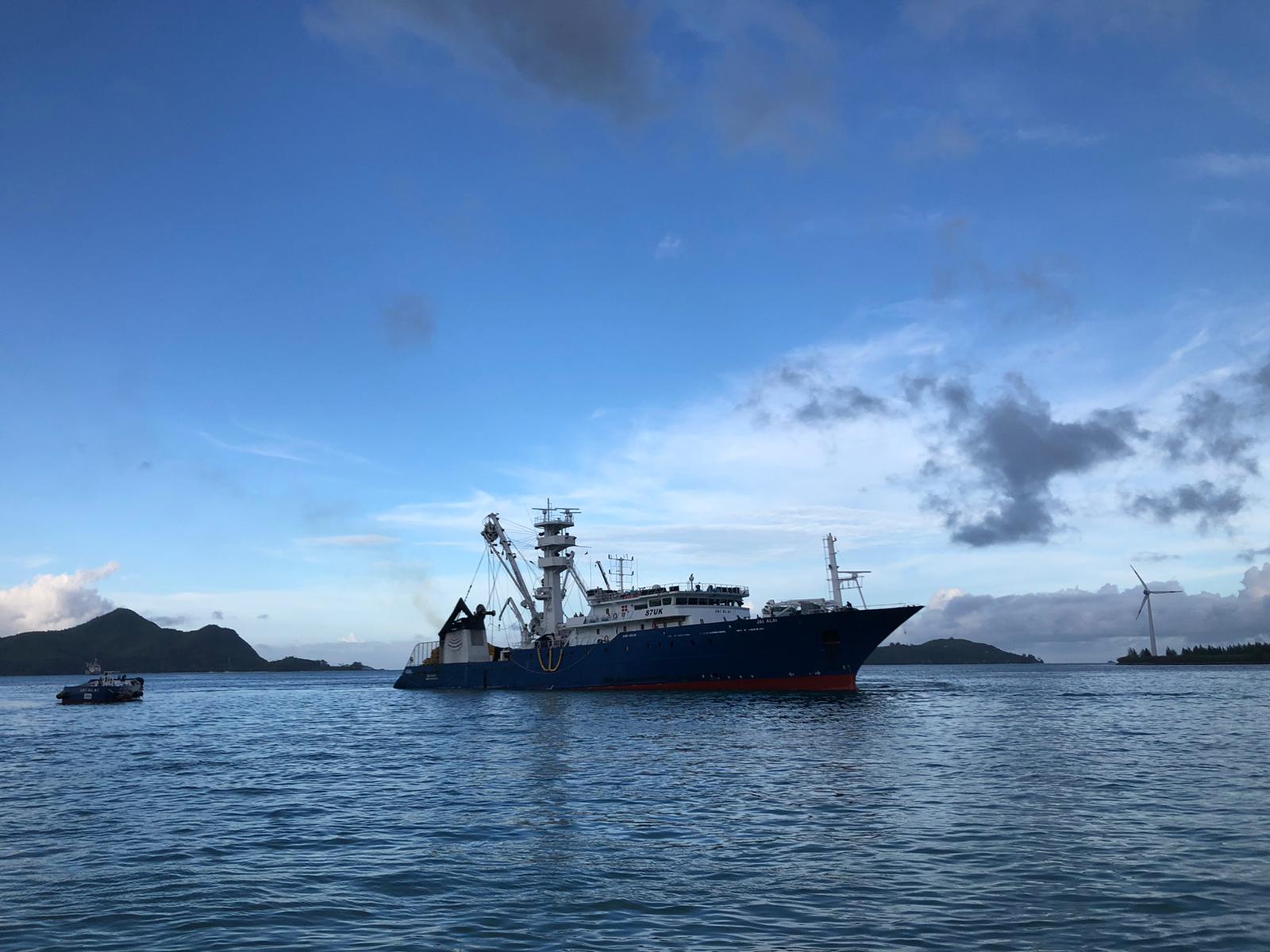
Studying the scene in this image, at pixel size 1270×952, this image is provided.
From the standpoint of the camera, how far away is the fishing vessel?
6306 centimetres

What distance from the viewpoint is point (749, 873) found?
605 inches

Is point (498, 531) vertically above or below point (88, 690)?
above

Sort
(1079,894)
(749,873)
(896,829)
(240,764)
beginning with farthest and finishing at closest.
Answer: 1. (240,764)
2. (896,829)
3. (749,873)
4. (1079,894)

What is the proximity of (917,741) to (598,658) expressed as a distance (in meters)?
39.2

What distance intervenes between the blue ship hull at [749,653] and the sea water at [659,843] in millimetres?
21008

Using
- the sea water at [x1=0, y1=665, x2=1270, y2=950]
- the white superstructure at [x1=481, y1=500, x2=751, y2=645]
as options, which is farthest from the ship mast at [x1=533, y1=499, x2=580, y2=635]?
the sea water at [x1=0, y1=665, x2=1270, y2=950]

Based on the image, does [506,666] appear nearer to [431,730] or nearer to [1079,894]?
[431,730]

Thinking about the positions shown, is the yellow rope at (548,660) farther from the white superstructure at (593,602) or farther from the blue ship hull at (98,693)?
the blue ship hull at (98,693)

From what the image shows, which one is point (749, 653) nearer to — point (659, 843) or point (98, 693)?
point (659, 843)

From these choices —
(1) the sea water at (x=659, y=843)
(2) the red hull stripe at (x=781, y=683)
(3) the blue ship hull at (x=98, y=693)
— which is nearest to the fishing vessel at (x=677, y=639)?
(2) the red hull stripe at (x=781, y=683)

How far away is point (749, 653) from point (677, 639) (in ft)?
19.4

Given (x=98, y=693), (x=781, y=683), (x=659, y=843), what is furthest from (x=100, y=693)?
(x=659, y=843)

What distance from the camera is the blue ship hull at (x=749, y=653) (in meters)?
62.3

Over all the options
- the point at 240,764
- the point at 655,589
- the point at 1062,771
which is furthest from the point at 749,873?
the point at 655,589
